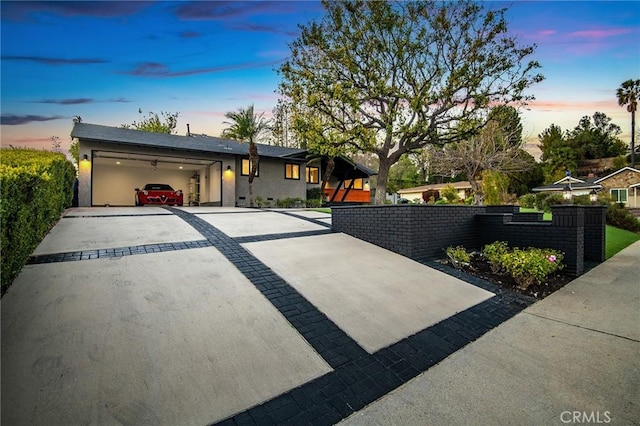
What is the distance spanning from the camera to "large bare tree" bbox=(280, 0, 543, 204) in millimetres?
9008

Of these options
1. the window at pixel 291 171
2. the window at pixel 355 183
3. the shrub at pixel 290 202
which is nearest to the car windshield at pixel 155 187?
the shrub at pixel 290 202

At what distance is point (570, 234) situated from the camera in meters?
5.55

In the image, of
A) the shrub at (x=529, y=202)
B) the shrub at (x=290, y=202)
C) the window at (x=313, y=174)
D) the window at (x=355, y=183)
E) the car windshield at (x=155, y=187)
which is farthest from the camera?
the window at (x=355, y=183)

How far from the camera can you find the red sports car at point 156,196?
47.1ft

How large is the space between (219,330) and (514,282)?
16.0 ft

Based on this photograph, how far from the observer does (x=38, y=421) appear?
1.87m

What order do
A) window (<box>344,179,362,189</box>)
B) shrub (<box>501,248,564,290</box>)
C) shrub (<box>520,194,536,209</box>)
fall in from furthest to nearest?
1. window (<box>344,179,362,189</box>)
2. shrub (<box>520,194,536,209</box>)
3. shrub (<box>501,248,564,290</box>)

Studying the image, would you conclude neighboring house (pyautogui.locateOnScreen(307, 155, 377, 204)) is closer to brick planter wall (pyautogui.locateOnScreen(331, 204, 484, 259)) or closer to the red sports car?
the red sports car

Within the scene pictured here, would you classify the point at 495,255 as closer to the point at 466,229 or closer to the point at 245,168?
the point at 466,229

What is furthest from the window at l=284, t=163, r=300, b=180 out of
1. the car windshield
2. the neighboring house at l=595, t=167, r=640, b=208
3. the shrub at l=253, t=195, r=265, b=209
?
the neighboring house at l=595, t=167, r=640, b=208

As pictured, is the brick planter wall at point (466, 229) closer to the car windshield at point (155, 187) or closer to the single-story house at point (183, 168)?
the single-story house at point (183, 168)

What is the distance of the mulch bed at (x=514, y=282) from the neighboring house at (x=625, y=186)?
3307 cm

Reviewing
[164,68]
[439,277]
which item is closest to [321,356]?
[439,277]

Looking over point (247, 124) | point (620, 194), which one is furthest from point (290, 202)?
point (620, 194)
